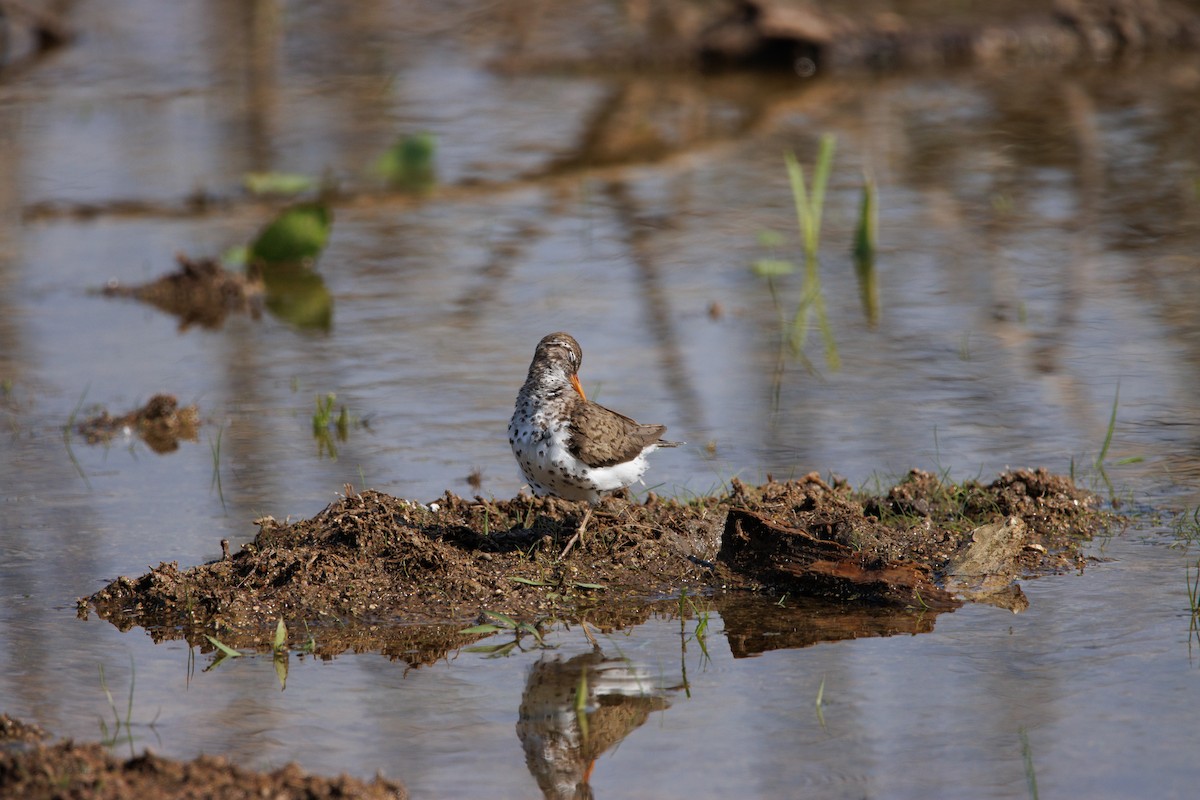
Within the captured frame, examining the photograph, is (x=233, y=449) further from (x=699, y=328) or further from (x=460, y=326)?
(x=699, y=328)

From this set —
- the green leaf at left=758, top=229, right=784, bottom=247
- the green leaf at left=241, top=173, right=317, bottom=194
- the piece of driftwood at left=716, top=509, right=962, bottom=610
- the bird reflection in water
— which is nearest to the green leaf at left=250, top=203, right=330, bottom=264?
the green leaf at left=241, top=173, right=317, bottom=194

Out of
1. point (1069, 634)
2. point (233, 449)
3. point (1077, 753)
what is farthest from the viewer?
point (233, 449)

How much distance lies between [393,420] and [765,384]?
76.3 inches

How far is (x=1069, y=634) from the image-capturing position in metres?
5.29

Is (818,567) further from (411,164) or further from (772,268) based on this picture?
(411,164)

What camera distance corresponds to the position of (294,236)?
1060cm

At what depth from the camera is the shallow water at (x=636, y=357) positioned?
474cm

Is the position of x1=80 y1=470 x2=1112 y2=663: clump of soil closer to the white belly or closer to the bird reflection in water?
the white belly

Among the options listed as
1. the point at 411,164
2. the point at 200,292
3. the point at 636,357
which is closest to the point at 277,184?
the point at 411,164

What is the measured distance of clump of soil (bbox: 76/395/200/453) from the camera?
7867 millimetres

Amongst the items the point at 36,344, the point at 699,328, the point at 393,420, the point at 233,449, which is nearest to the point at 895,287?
the point at 699,328

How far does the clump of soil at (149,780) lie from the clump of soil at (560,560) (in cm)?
116

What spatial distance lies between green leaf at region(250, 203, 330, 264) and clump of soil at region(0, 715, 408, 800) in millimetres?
6617

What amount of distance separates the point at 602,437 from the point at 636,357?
9.32 ft
